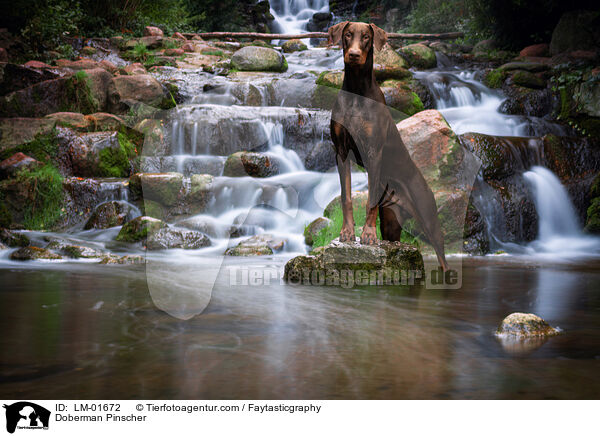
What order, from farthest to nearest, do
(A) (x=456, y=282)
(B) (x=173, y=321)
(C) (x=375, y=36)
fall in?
1. (A) (x=456, y=282)
2. (C) (x=375, y=36)
3. (B) (x=173, y=321)

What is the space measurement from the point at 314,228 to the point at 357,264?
279cm

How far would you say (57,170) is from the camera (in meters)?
9.30

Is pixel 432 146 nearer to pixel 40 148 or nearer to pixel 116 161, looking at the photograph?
pixel 116 161

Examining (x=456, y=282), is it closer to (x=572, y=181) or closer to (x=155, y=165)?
(x=572, y=181)

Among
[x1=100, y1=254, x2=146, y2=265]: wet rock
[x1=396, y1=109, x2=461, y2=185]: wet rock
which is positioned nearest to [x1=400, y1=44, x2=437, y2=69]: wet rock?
[x1=396, y1=109, x2=461, y2=185]: wet rock

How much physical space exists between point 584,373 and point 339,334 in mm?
1204

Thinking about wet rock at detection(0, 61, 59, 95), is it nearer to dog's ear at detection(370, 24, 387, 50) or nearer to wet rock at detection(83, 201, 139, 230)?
wet rock at detection(83, 201, 139, 230)

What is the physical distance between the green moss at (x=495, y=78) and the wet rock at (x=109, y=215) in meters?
9.65

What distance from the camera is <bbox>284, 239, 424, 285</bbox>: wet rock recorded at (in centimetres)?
411

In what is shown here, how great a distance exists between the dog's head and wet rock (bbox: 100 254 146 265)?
3.66 m

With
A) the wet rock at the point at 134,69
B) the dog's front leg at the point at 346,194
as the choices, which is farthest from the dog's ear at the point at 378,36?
the wet rock at the point at 134,69

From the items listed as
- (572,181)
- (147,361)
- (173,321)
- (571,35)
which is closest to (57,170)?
(173,321)

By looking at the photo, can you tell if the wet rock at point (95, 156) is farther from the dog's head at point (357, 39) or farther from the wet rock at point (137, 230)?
the dog's head at point (357, 39)
